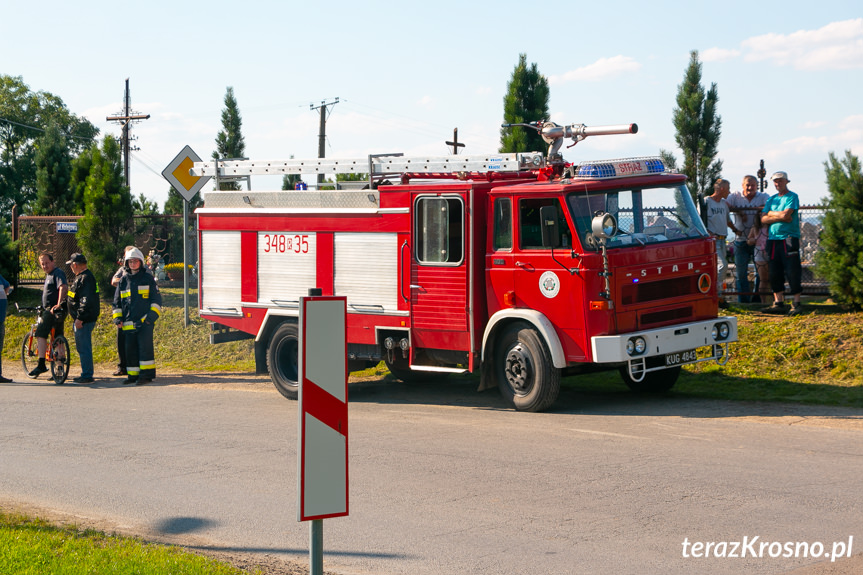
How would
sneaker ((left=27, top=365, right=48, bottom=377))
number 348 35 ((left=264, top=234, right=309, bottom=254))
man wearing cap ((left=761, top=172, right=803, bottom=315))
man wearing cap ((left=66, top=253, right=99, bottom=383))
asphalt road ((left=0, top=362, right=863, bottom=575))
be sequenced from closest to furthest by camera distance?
asphalt road ((left=0, top=362, right=863, bottom=575)) < number 348 35 ((left=264, top=234, right=309, bottom=254)) < man wearing cap ((left=761, top=172, right=803, bottom=315)) < man wearing cap ((left=66, top=253, right=99, bottom=383)) < sneaker ((left=27, top=365, right=48, bottom=377))

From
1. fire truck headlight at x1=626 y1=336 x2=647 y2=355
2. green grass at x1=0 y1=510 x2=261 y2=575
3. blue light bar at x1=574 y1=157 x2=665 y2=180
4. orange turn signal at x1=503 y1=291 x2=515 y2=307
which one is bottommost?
green grass at x1=0 y1=510 x2=261 y2=575

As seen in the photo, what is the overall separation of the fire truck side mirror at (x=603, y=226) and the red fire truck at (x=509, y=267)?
0.7 inches

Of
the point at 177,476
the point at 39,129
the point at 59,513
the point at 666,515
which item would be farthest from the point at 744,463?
the point at 39,129

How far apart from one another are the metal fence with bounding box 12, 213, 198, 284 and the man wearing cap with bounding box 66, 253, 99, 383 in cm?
731

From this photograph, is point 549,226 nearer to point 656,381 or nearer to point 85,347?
point 656,381

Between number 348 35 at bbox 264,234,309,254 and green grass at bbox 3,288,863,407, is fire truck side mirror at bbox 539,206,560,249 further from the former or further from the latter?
number 348 35 at bbox 264,234,309,254

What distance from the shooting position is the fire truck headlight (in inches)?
418

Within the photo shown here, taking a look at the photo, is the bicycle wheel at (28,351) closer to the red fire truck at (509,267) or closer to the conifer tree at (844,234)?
the red fire truck at (509,267)

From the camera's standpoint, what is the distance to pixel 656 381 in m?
12.1

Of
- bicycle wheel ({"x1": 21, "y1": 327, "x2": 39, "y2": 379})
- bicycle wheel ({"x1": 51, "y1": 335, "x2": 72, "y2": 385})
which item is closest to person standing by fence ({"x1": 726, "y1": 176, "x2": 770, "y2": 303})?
bicycle wheel ({"x1": 51, "y1": 335, "x2": 72, "y2": 385})

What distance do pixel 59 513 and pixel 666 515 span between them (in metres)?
4.37

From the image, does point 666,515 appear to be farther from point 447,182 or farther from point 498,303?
point 447,182

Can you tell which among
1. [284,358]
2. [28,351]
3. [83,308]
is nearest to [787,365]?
[284,358]

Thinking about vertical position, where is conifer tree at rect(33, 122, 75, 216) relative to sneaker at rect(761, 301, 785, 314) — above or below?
above
